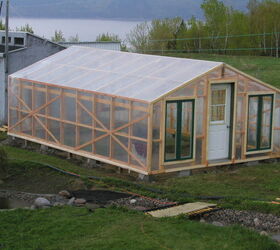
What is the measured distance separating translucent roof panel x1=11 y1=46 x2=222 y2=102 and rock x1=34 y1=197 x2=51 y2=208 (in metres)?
4.01

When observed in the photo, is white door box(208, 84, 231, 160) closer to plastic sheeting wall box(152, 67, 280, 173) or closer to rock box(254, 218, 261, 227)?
plastic sheeting wall box(152, 67, 280, 173)

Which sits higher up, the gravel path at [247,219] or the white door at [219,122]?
the white door at [219,122]

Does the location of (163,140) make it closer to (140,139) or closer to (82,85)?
(140,139)

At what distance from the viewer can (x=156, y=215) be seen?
1359 cm

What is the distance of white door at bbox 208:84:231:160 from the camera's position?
18.5 m

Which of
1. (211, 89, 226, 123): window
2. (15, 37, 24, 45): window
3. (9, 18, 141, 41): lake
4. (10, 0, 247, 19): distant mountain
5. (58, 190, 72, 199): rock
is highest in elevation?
(10, 0, 247, 19): distant mountain

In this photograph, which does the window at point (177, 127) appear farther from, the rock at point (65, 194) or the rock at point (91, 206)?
the rock at point (91, 206)

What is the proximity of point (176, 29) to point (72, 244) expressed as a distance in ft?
127

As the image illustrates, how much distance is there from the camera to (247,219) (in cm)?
1376

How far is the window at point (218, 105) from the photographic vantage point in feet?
60.5

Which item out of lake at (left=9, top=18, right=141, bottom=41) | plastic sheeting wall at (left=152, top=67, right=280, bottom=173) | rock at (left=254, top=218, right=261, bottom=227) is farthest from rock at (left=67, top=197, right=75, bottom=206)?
lake at (left=9, top=18, right=141, bottom=41)

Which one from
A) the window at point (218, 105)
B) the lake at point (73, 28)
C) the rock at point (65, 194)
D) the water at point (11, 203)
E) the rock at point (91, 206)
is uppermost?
the lake at point (73, 28)

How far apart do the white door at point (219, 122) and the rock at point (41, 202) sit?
17.9ft

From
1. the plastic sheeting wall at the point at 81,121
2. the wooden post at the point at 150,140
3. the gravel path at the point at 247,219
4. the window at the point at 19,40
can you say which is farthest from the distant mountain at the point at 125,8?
the gravel path at the point at 247,219
